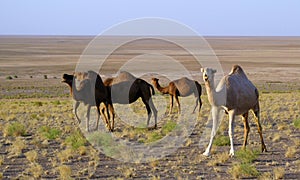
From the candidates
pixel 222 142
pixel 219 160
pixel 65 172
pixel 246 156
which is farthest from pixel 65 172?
pixel 222 142

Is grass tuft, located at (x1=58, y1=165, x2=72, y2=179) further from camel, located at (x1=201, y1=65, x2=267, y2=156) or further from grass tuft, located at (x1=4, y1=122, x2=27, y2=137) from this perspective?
grass tuft, located at (x1=4, y1=122, x2=27, y2=137)

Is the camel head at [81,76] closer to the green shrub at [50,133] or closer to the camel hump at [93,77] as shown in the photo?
the camel hump at [93,77]

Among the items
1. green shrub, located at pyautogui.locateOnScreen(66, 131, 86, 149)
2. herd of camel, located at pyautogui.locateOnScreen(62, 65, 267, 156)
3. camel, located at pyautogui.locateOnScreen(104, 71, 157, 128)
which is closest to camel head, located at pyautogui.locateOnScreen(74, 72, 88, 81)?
herd of camel, located at pyautogui.locateOnScreen(62, 65, 267, 156)

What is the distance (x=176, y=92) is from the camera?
20781 millimetres

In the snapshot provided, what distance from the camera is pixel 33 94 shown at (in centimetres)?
3925

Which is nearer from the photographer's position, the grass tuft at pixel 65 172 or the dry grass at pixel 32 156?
the grass tuft at pixel 65 172

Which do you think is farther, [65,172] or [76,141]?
[76,141]

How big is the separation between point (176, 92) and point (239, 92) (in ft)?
29.7

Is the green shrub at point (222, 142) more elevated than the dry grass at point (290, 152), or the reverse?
the green shrub at point (222, 142)

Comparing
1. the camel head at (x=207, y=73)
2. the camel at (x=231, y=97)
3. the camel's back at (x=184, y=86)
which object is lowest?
the camel at (x=231, y=97)

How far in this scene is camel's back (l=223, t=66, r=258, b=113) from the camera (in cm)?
1161

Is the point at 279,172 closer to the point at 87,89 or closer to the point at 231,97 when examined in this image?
the point at 231,97

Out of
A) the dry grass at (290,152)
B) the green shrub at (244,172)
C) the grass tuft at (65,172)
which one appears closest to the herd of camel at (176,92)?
the dry grass at (290,152)

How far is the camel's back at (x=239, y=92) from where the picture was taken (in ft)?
38.1
